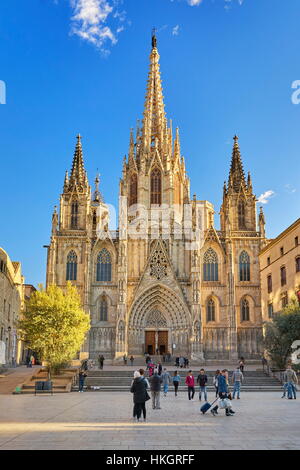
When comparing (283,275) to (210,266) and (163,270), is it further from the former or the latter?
(163,270)

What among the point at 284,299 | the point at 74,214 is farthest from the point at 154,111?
the point at 284,299

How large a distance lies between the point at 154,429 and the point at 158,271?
132 ft

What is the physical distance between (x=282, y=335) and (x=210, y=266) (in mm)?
22601

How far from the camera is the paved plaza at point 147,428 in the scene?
998 centimetres

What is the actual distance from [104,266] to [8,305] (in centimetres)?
1331

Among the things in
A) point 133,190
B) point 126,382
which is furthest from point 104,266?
point 126,382

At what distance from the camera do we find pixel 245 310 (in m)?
52.8

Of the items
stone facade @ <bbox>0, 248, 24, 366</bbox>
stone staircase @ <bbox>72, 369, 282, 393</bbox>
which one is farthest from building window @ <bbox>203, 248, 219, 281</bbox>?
stone facade @ <bbox>0, 248, 24, 366</bbox>

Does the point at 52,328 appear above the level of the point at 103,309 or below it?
below

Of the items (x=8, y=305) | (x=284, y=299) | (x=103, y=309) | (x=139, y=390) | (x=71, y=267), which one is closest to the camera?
(x=139, y=390)

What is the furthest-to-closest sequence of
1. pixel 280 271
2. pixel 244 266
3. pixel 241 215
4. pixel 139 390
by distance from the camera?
pixel 241 215 → pixel 244 266 → pixel 280 271 → pixel 139 390

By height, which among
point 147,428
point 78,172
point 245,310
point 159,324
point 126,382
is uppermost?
point 78,172

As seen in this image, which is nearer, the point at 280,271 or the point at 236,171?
the point at 280,271
